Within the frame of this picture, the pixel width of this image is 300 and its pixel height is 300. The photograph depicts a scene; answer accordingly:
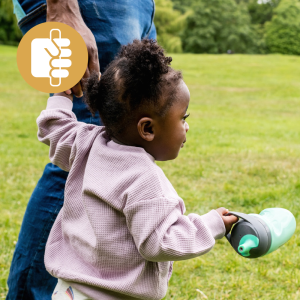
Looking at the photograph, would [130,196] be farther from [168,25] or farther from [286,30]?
[286,30]

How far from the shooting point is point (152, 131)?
1320mm

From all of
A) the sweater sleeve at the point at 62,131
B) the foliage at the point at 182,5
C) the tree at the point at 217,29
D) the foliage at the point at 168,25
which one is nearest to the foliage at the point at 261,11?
the tree at the point at 217,29

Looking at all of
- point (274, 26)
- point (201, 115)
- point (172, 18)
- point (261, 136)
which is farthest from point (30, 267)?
point (274, 26)

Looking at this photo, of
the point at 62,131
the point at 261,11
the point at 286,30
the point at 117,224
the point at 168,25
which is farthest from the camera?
the point at 261,11

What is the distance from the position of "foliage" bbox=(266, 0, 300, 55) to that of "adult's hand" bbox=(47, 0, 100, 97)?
1785 inches

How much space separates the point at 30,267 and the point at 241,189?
8.85 ft

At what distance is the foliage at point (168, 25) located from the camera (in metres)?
35.2

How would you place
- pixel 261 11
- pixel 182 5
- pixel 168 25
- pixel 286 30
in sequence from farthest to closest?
1. pixel 261 11
2. pixel 182 5
3. pixel 286 30
4. pixel 168 25

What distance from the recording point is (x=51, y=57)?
1747mm

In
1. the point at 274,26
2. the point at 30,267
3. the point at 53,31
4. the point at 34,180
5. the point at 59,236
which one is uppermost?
the point at 53,31

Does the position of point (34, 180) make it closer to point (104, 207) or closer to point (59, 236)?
point (59, 236)

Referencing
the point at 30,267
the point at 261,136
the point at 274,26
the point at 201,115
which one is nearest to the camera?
the point at 30,267

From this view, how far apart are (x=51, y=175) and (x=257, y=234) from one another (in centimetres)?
93

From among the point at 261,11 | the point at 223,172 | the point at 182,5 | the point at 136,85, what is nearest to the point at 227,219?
the point at 136,85
